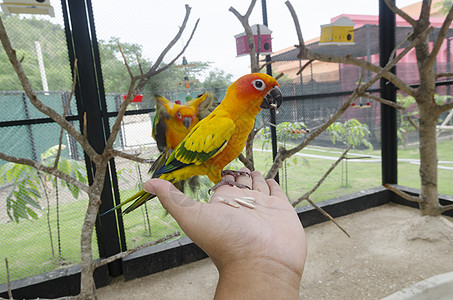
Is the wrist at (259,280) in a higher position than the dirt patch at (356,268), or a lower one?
higher

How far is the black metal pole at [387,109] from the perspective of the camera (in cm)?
307

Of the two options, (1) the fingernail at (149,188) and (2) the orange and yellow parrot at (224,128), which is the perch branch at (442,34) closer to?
(2) the orange and yellow parrot at (224,128)

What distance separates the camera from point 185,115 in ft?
1.95

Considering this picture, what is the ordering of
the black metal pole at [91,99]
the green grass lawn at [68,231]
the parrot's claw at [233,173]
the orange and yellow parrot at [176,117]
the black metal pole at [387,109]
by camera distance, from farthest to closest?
1. the black metal pole at [387,109]
2. the green grass lawn at [68,231]
3. the black metal pole at [91,99]
4. the parrot's claw at [233,173]
5. the orange and yellow parrot at [176,117]

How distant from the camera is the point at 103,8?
1.52 meters

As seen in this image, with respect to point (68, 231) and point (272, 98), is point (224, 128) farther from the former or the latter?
point (68, 231)

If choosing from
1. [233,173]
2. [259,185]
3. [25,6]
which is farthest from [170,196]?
[25,6]

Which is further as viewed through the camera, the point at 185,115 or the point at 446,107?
the point at 446,107

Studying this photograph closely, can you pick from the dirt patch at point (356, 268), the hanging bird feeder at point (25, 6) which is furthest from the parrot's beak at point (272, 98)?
the dirt patch at point (356, 268)

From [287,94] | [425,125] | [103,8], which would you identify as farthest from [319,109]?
[103,8]

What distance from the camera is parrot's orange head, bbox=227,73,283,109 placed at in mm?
629

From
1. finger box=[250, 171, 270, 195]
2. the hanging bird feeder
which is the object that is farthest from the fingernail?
the hanging bird feeder

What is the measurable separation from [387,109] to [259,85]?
328cm

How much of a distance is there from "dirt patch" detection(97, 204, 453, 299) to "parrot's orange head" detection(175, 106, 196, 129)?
1.88 meters
